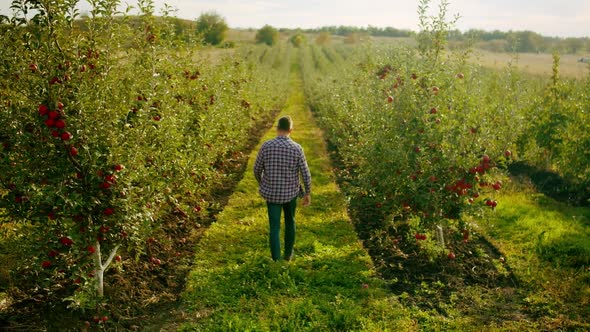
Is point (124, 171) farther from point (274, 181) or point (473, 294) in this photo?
point (473, 294)

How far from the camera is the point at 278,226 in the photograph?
675 cm

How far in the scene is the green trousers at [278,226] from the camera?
670cm

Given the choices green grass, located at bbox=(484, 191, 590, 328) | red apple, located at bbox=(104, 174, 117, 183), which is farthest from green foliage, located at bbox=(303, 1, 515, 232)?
red apple, located at bbox=(104, 174, 117, 183)

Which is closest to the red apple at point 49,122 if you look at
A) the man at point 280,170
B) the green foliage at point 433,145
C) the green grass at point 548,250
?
the man at point 280,170

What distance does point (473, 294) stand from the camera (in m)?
6.36

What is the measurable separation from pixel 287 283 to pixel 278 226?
84 centimetres

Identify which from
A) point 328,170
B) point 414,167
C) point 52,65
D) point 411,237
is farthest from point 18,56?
point 328,170

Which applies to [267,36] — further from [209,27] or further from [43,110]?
[43,110]

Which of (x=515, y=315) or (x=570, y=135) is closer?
(x=515, y=315)

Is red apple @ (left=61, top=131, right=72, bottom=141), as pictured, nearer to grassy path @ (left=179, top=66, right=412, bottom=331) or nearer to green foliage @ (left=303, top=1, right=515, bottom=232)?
grassy path @ (left=179, top=66, right=412, bottom=331)

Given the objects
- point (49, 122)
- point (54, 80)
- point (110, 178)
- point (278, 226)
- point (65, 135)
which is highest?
point (54, 80)

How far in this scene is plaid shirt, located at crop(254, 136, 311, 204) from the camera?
21.5ft

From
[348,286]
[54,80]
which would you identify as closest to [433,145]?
[348,286]

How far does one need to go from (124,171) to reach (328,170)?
8.81 metres
